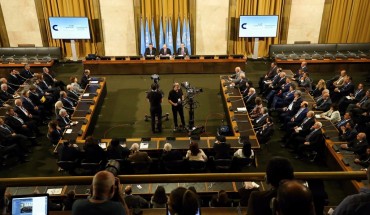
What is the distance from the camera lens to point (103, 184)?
6.92 ft

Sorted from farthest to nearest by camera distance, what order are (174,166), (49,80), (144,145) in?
(49,80) → (144,145) → (174,166)

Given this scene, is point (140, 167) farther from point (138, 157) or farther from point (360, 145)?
point (360, 145)

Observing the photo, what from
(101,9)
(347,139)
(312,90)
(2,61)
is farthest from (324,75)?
(2,61)

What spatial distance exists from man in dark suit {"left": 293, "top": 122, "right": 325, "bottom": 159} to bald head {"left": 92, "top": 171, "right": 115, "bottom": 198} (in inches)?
279

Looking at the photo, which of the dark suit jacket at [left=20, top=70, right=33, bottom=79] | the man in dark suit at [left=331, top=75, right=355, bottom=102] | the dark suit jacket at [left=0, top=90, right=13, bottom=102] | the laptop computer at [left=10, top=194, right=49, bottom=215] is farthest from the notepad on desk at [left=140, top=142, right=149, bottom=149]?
the man in dark suit at [left=331, top=75, right=355, bottom=102]

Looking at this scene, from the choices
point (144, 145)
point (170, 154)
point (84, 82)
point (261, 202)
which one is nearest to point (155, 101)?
point (144, 145)

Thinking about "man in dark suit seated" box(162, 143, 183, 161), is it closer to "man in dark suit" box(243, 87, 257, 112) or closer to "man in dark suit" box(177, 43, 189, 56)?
"man in dark suit" box(243, 87, 257, 112)

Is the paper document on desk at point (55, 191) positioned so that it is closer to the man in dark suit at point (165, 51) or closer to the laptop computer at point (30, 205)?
the laptop computer at point (30, 205)

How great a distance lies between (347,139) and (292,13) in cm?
788

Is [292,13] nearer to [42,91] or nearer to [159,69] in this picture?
[159,69]

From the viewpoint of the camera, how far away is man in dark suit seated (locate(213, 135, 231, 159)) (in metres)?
7.79

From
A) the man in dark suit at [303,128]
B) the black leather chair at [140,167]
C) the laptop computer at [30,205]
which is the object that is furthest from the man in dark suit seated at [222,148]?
the laptop computer at [30,205]

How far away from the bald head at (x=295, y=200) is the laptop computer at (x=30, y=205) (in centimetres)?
186

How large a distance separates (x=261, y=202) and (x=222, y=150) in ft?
18.3
